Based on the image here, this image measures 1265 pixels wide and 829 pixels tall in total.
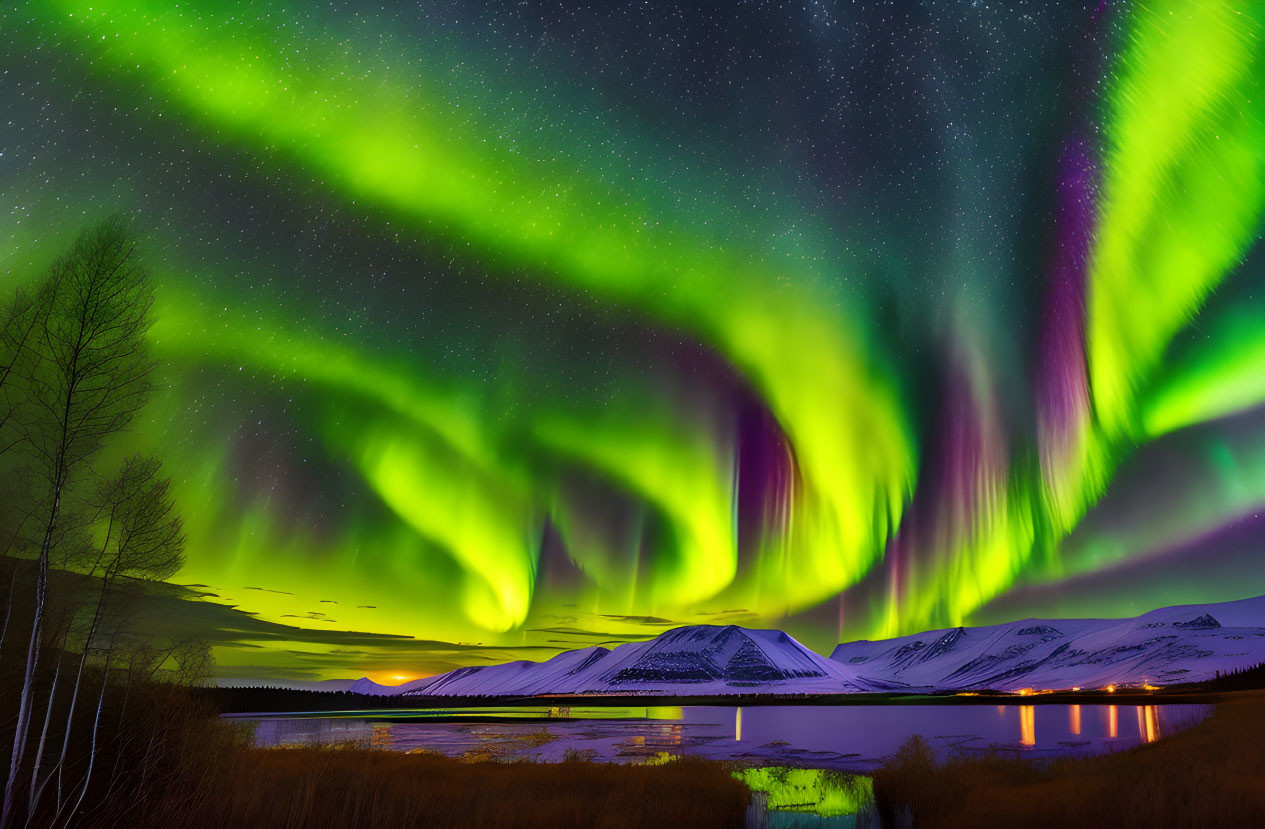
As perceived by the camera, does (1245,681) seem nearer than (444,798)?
No

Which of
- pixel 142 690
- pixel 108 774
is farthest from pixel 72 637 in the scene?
pixel 108 774

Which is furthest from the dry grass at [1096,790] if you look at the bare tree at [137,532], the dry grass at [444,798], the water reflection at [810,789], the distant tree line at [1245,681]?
the distant tree line at [1245,681]

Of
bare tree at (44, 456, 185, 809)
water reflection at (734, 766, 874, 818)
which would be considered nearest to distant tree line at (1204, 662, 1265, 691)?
water reflection at (734, 766, 874, 818)

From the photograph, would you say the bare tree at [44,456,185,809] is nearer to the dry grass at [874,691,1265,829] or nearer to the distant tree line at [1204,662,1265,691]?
the dry grass at [874,691,1265,829]

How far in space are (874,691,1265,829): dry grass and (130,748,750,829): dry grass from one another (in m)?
7.18

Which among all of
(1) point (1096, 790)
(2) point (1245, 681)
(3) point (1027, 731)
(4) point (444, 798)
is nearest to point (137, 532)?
(4) point (444, 798)

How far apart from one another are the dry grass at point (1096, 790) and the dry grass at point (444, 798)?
283 inches

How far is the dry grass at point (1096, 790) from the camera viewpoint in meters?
21.0

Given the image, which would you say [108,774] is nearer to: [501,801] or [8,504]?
[8,504]

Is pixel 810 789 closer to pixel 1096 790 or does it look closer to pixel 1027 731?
pixel 1096 790

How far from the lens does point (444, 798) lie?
25906 millimetres

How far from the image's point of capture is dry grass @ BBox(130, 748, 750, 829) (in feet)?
68.7

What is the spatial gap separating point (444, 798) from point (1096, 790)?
22576mm

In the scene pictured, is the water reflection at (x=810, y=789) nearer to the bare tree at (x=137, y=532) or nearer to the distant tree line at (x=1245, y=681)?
the bare tree at (x=137, y=532)
